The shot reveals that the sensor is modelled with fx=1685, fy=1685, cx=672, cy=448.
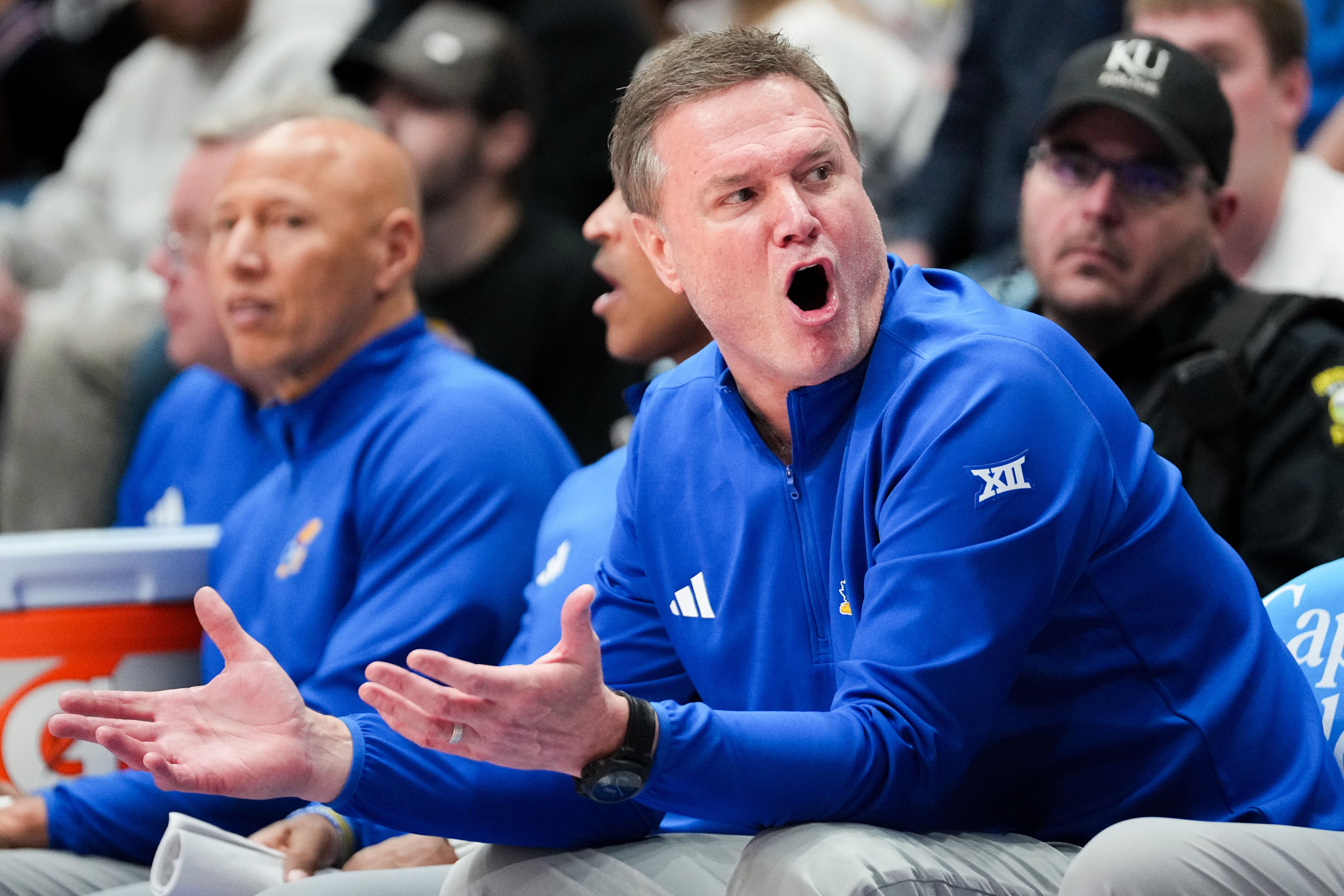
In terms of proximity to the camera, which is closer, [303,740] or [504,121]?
[303,740]

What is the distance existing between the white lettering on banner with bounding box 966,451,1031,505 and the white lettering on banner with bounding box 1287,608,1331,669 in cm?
66

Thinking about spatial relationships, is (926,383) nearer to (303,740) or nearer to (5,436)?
(303,740)

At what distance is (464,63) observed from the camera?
4.85 metres

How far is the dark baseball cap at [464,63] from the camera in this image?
4828 mm

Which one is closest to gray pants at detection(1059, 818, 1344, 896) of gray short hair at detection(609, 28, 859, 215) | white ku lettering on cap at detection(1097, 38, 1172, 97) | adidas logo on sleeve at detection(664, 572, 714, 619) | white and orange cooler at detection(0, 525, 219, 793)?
adidas logo on sleeve at detection(664, 572, 714, 619)

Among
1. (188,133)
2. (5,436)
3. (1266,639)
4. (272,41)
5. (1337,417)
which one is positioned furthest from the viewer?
(272,41)

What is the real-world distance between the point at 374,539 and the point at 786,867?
1.40 metres

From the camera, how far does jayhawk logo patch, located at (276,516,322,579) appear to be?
3100mm

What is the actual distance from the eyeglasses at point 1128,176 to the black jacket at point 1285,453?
0.31m

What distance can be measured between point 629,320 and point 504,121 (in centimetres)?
195

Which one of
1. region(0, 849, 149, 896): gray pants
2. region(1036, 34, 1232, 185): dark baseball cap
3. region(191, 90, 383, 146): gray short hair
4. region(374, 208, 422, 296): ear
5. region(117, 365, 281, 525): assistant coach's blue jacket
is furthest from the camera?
region(117, 365, 281, 525): assistant coach's blue jacket

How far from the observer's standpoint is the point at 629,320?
307cm

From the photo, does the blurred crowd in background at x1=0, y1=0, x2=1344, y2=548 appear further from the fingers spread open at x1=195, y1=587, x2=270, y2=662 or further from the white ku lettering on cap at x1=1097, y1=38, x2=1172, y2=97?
the fingers spread open at x1=195, y1=587, x2=270, y2=662

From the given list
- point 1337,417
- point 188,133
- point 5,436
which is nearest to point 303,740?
point 1337,417
